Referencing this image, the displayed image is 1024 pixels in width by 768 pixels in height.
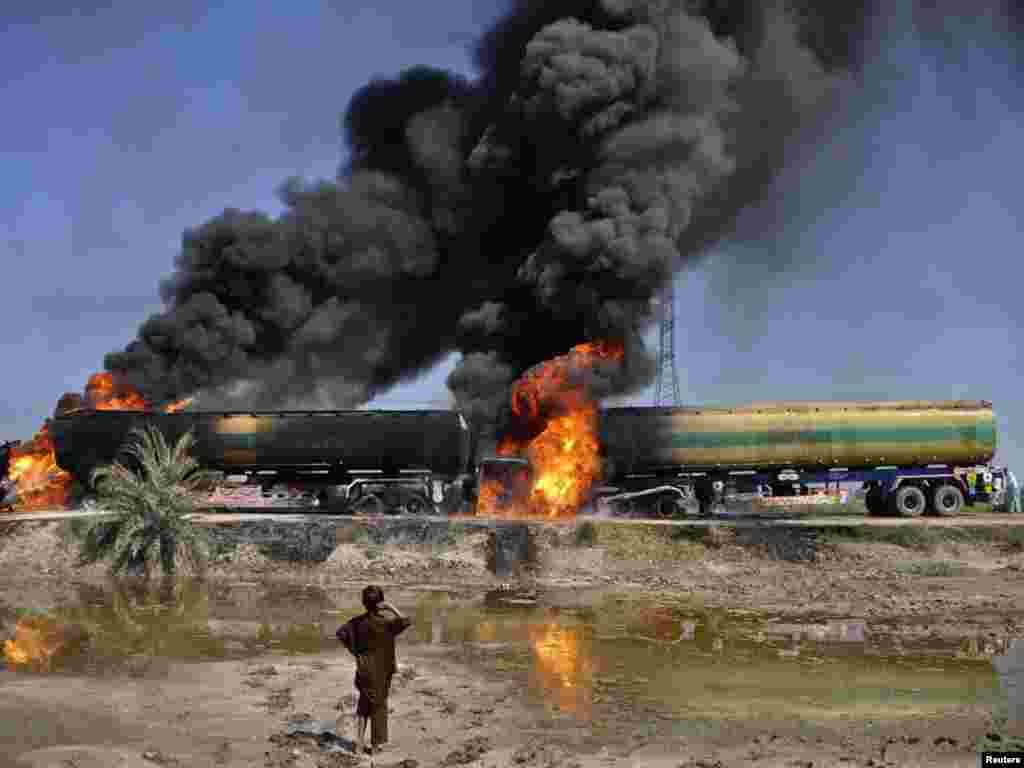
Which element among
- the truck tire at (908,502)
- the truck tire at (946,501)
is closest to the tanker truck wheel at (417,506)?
the truck tire at (908,502)

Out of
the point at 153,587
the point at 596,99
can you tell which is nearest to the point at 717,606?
the point at 153,587

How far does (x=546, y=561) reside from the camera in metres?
24.2

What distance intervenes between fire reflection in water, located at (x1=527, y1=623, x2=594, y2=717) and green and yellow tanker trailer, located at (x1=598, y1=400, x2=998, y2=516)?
13.7m

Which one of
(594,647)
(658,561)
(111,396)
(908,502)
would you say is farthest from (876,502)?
(111,396)

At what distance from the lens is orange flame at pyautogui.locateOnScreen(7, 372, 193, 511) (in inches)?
1329

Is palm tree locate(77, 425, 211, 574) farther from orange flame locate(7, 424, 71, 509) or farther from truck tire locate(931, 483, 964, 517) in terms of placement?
truck tire locate(931, 483, 964, 517)

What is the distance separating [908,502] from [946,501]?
1261mm

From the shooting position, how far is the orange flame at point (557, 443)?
100.0 ft

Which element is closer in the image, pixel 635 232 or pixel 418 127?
pixel 635 232

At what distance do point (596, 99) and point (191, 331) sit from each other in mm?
18508

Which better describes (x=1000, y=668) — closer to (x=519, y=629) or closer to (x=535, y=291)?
(x=519, y=629)

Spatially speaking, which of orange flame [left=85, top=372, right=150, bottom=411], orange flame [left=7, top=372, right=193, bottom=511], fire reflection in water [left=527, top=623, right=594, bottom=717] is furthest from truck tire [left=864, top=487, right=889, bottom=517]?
orange flame [left=85, top=372, right=150, bottom=411]

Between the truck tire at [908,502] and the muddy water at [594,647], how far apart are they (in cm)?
1467

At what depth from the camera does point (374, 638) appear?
887 centimetres
